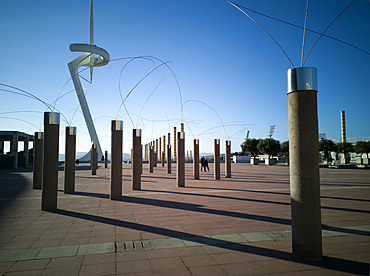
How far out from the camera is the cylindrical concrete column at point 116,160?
33.0 ft

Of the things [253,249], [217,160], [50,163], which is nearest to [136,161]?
[50,163]

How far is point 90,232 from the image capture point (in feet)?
18.6

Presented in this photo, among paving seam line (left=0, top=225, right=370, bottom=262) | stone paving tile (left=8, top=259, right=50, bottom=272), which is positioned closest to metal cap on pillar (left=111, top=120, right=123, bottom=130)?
paving seam line (left=0, top=225, right=370, bottom=262)

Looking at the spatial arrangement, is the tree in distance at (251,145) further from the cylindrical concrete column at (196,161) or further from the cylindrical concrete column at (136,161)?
the cylindrical concrete column at (136,161)

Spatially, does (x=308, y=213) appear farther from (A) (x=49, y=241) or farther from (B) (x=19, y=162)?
(B) (x=19, y=162)

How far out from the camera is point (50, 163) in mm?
8352

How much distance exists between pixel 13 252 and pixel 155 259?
257cm

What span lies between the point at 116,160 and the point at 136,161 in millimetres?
3282

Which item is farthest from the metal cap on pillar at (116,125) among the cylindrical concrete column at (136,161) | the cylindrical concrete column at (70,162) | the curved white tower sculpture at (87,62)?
the curved white tower sculpture at (87,62)

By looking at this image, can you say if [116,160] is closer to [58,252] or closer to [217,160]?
[58,252]

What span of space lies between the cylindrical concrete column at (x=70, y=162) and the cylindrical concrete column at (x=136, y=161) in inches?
114

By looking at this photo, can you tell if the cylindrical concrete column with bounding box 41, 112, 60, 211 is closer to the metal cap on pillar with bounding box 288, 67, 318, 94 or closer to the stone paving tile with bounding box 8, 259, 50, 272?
the stone paving tile with bounding box 8, 259, 50, 272

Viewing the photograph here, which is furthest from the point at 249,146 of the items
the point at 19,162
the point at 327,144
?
the point at 19,162

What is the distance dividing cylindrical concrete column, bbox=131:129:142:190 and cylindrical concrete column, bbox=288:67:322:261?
9987mm
